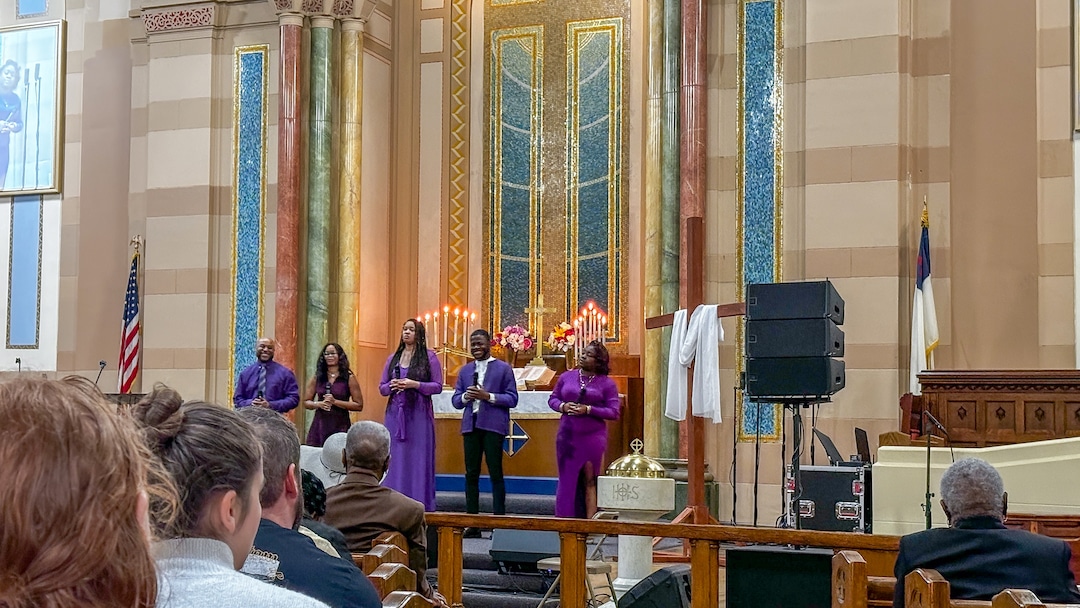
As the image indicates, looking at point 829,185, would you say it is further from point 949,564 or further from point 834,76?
point 949,564

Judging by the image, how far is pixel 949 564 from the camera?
3.84 m

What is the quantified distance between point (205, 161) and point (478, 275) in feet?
8.61

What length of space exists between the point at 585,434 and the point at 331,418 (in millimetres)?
1883

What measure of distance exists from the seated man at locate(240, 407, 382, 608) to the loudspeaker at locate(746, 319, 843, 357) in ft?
14.2

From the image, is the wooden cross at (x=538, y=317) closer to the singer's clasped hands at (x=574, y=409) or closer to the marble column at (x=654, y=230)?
the marble column at (x=654, y=230)

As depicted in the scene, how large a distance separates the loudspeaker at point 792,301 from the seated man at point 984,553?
2.82 m

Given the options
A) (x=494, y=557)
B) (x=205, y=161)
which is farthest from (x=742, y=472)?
(x=205, y=161)

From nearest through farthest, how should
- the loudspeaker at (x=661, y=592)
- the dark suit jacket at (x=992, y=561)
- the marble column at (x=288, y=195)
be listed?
the dark suit jacket at (x=992, y=561), the loudspeaker at (x=661, y=592), the marble column at (x=288, y=195)

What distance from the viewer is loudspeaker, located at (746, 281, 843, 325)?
6.79 meters

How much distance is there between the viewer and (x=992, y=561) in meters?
3.79

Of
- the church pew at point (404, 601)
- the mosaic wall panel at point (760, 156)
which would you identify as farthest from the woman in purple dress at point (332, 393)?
the church pew at point (404, 601)

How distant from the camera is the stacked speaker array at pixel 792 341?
676 centimetres

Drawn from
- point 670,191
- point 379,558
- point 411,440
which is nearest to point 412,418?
point 411,440

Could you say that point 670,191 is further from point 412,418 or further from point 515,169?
point 412,418
